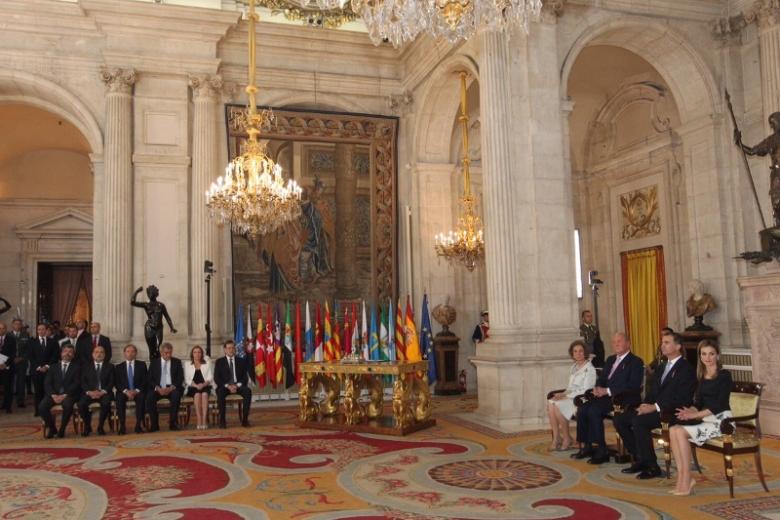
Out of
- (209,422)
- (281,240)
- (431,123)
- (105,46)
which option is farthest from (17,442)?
(431,123)

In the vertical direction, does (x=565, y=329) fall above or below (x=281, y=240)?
below

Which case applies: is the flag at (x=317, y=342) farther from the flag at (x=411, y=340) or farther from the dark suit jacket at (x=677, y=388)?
the dark suit jacket at (x=677, y=388)

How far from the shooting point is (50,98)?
39.6 ft

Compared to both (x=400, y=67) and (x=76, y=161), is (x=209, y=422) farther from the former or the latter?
(x=76, y=161)

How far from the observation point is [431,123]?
1316 cm

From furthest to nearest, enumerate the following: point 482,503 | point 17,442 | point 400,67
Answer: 1. point 400,67
2. point 17,442
3. point 482,503

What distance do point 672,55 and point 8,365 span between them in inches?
442

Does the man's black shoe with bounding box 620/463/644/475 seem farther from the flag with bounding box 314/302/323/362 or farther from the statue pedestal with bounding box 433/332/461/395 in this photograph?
the statue pedestal with bounding box 433/332/461/395

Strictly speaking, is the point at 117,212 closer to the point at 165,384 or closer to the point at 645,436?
the point at 165,384

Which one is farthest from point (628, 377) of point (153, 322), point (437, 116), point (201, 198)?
point (201, 198)

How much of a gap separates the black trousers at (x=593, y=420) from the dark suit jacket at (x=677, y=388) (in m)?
0.72

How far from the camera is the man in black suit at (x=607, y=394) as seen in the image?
6402 mm

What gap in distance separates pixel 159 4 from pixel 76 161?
6.87 meters

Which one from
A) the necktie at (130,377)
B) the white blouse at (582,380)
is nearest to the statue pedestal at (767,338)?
the white blouse at (582,380)
